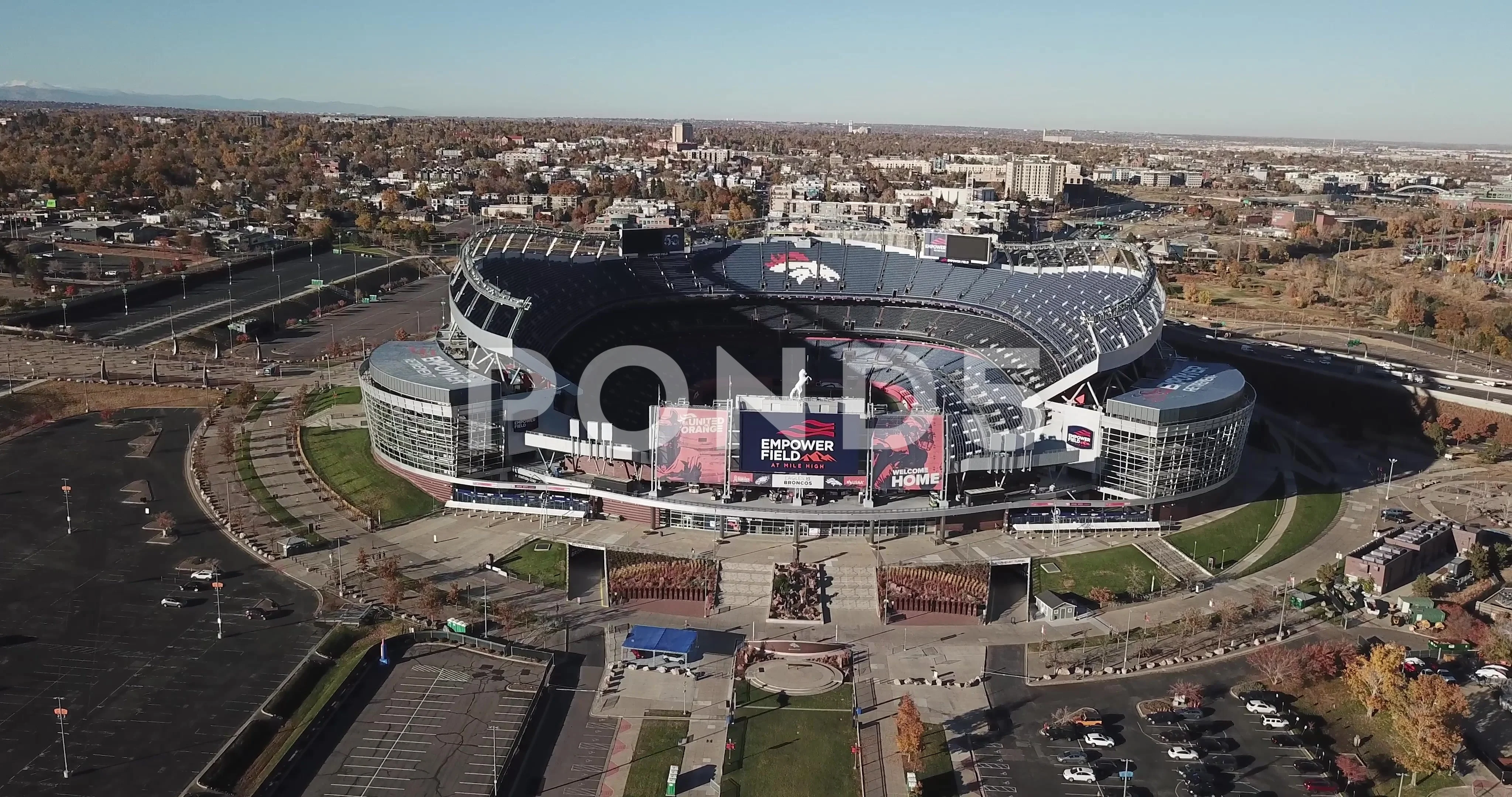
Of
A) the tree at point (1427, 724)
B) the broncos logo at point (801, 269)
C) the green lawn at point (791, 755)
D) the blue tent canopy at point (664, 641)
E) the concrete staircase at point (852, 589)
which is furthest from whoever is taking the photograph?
the broncos logo at point (801, 269)

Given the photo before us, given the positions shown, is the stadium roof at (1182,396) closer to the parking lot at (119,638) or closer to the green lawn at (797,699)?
the green lawn at (797,699)

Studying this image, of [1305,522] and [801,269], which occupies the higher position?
[801,269]

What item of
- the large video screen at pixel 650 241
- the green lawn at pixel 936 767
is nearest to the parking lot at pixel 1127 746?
the green lawn at pixel 936 767

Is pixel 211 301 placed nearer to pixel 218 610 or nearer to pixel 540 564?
pixel 218 610

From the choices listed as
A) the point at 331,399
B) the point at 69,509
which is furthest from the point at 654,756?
the point at 331,399

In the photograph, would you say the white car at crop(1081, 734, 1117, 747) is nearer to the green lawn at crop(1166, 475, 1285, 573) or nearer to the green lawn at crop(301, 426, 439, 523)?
the green lawn at crop(1166, 475, 1285, 573)

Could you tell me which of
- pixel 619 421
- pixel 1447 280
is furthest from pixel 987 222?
pixel 619 421
